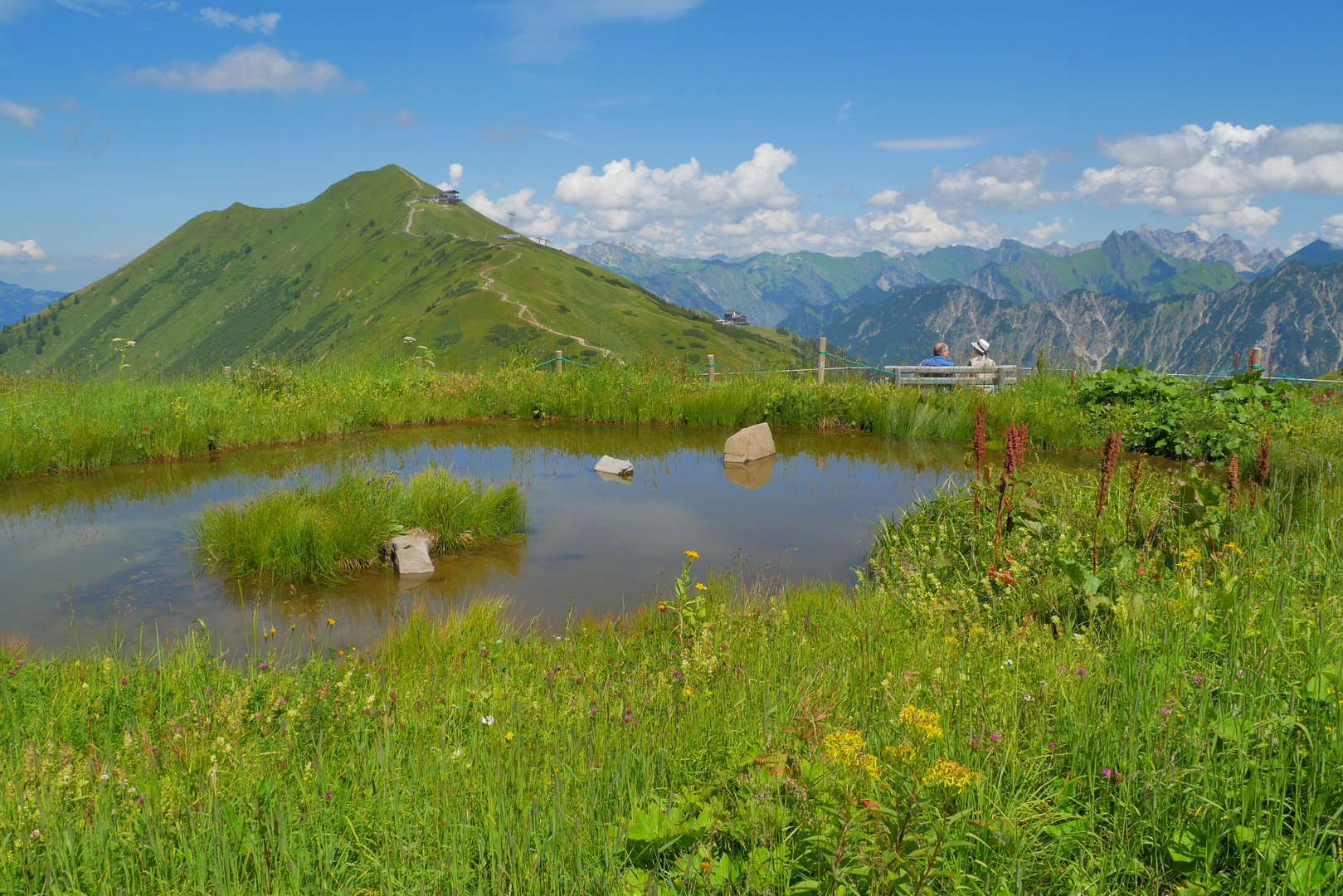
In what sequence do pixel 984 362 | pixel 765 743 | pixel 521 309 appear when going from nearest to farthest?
pixel 765 743
pixel 984 362
pixel 521 309

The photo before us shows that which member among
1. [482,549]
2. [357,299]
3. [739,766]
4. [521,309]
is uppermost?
[357,299]

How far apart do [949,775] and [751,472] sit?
863 centimetres

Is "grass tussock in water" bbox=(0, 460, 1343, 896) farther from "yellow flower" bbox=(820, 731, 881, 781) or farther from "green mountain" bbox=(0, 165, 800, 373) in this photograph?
"green mountain" bbox=(0, 165, 800, 373)

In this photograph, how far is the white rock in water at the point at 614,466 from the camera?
33.2 ft

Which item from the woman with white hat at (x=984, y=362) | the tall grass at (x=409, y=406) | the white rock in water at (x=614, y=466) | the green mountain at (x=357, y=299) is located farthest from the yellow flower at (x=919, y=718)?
the green mountain at (x=357, y=299)

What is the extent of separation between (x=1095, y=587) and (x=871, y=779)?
2.64 metres

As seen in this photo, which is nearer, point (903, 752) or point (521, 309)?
point (903, 752)

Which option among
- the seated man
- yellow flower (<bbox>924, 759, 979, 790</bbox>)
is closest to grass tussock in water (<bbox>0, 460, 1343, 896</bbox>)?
yellow flower (<bbox>924, 759, 979, 790</bbox>)

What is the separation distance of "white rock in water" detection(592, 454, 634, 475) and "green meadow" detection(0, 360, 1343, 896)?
491 centimetres

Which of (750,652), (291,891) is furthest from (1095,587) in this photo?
(291,891)

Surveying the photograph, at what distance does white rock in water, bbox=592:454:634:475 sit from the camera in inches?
399

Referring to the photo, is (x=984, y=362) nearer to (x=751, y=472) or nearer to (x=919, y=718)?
(x=751, y=472)

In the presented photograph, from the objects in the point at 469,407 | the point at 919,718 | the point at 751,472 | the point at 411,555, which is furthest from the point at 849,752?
the point at 469,407

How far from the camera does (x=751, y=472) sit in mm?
10391
